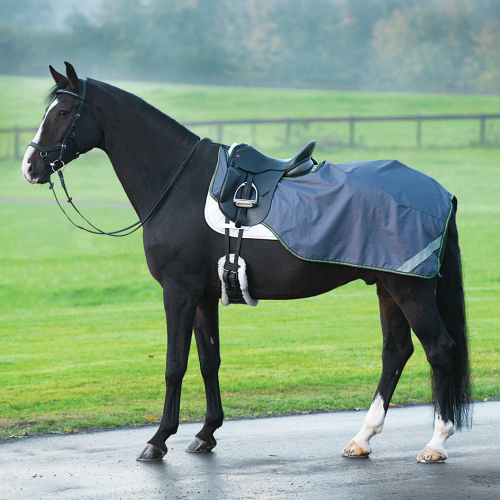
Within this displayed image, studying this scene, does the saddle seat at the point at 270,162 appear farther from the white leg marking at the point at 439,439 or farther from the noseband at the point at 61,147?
the white leg marking at the point at 439,439

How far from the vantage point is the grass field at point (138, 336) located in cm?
643

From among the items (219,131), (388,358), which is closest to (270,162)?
(388,358)

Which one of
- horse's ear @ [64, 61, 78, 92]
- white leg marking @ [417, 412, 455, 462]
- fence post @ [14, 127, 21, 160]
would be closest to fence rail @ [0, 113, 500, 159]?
fence post @ [14, 127, 21, 160]

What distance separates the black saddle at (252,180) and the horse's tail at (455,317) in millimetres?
1090

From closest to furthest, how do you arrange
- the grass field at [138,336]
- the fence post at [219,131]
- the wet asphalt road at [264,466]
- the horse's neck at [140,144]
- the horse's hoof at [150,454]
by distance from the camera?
the wet asphalt road at [264,466], the horse's hoof at [150,454], the horse's neck at [140,144], the grass field at [138,336], the fence post at [219,131]

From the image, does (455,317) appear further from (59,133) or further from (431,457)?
(59,133)

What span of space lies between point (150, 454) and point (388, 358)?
173 centimetres

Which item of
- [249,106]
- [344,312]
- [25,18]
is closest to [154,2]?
[25,18]

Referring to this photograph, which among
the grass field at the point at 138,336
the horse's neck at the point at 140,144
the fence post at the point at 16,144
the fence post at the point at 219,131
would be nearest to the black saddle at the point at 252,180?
the horse's neck at the point at 140,144

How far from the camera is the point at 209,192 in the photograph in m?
4.79

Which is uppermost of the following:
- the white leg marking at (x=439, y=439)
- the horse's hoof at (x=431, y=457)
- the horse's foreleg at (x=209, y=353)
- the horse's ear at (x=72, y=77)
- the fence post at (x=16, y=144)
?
the fence post at (x=16, y=144)

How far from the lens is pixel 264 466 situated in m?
4.56

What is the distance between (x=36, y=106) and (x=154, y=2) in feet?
47.5

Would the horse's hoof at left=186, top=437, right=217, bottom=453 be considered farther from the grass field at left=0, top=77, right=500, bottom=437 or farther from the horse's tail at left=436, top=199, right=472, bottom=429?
the horse's tail at left=436, top=199, right=472, bottom=429
